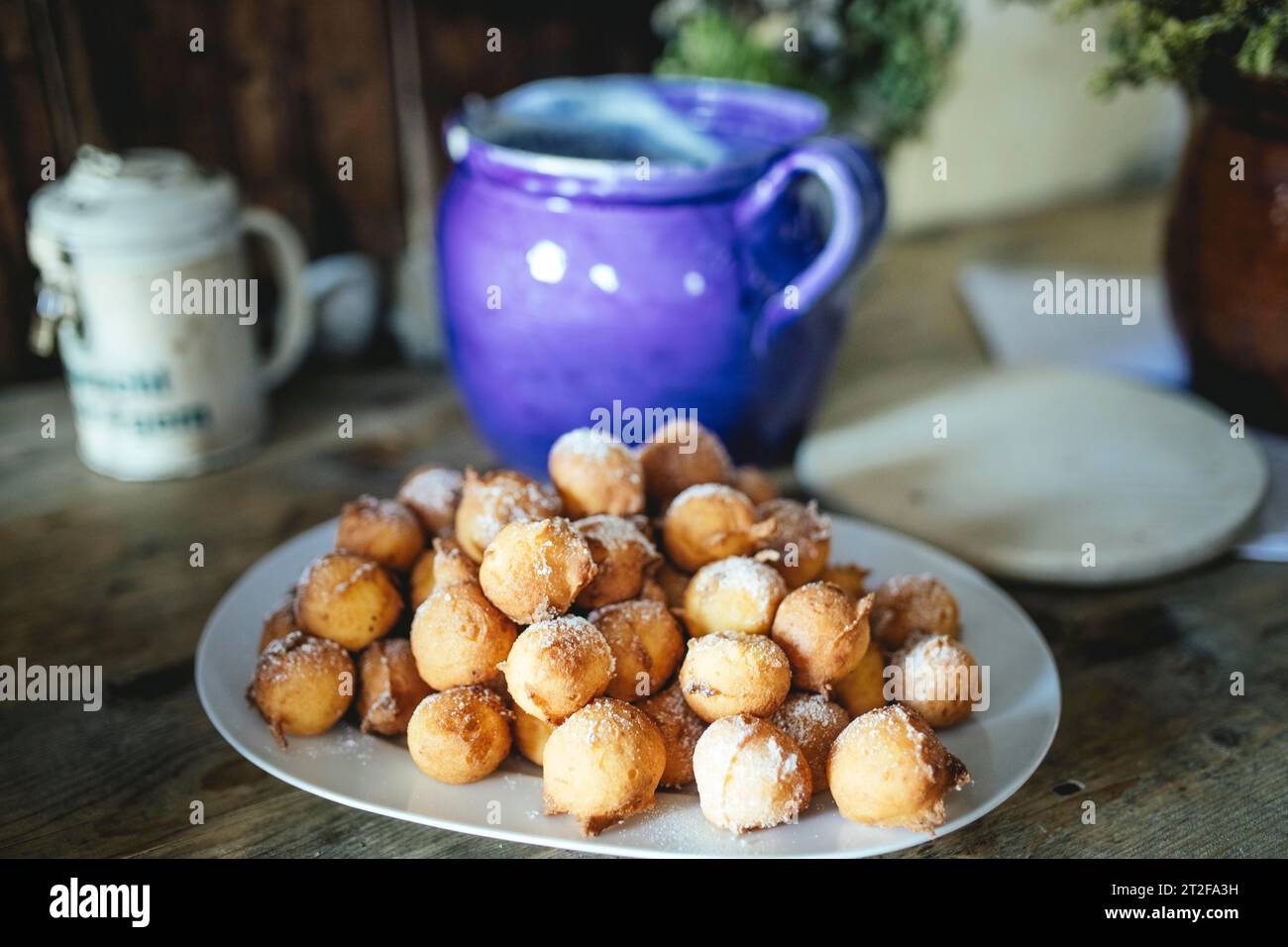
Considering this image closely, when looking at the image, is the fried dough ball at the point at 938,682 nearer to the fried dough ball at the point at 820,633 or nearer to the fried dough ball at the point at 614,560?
the fried dough ball at the point at 820,633

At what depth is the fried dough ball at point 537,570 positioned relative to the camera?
21.3 inches

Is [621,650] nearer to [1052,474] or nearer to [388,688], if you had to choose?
[388,688]

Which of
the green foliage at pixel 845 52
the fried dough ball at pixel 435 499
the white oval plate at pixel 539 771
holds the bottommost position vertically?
the white oval plate at pixel 539 771

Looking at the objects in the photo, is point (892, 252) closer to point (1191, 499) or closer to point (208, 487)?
point (1191, 499)

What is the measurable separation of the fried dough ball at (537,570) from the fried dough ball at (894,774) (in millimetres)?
142

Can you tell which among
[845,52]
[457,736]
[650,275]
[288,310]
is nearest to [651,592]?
[457,736]

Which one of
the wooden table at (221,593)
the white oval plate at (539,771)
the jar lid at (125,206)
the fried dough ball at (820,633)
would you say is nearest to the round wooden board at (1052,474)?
the wooden table at (221,593)

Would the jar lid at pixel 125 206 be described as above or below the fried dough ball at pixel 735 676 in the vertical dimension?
above

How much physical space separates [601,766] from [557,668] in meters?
0.05

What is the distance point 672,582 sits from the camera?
0.61 m

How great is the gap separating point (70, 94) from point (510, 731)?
732 mm

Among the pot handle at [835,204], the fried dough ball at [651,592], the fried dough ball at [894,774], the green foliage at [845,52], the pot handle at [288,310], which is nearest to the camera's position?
the fried dough ball at [894,774]
